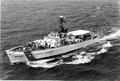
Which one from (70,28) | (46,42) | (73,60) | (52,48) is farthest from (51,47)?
(70,28)

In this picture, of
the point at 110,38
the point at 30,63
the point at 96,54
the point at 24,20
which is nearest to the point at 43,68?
the point at 30,63

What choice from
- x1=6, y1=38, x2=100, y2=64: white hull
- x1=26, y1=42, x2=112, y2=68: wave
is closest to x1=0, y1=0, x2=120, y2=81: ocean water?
x1=26, y1=42, x2=112, y2=68: wave

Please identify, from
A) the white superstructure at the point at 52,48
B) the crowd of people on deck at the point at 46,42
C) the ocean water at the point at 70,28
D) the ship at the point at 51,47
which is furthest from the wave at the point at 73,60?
the crowd of people on deck at the point at 46,42

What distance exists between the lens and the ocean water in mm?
43781

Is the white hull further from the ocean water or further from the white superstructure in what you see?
the ocean water

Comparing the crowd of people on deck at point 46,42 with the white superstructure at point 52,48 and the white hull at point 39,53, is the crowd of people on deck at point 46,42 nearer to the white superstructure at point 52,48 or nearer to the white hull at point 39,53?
the white superstructure at point 52,48

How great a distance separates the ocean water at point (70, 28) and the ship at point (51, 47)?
1.71 meters

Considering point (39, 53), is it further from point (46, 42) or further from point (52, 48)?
point (46, 42)

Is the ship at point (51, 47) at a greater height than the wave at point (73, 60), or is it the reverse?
the ship at point (51, 47)

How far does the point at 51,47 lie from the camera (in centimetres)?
5191

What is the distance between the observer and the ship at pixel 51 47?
164ft

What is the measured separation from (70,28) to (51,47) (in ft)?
89.6

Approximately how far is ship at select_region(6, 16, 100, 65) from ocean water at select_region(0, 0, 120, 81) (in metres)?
1.71

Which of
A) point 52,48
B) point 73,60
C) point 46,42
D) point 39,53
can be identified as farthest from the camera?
point 46,42
